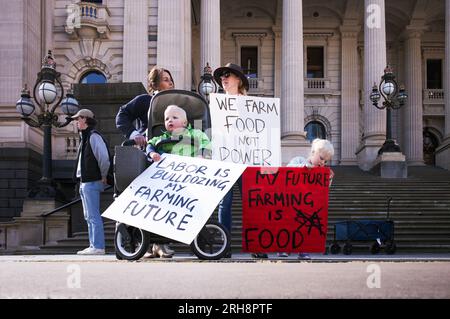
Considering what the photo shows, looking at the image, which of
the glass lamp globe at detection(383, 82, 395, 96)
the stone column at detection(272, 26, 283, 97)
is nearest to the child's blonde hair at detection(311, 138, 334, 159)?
the glass lamp globe at detection(383, 82, 395, 96)

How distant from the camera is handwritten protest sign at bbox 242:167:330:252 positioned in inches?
247

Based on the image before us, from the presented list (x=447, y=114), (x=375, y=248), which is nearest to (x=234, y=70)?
(x=375, y=248)

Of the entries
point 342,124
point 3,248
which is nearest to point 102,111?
point 3,248

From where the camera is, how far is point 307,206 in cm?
636

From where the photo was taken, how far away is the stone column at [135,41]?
1089 inches

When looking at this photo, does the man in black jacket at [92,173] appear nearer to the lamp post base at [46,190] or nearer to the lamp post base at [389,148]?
the lamp post base at [46,190]

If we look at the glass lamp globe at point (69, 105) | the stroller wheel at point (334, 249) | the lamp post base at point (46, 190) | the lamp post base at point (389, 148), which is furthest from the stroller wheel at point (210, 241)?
the lamp post base at point (389, 148)

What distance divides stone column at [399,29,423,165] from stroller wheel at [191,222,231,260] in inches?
1234

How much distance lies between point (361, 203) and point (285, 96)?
1218 centimetres

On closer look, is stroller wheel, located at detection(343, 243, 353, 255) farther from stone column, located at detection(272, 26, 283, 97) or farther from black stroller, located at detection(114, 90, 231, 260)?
stone column, located at detection(272, 26, 283, 97)

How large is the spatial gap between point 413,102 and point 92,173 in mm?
31998

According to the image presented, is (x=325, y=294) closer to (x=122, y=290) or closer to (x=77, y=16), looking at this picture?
(x=122, y=290)

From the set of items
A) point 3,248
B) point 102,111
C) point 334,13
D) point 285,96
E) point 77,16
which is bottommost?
point 3,248

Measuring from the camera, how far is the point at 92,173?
807cm
